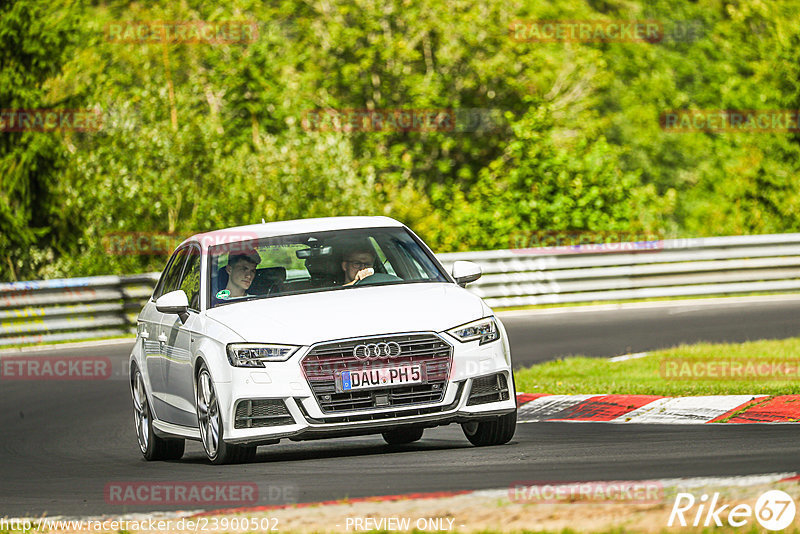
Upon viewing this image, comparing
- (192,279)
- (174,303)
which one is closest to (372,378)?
(174,303)

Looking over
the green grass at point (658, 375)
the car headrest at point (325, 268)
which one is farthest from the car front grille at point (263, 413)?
the green grass at point (658, 375)

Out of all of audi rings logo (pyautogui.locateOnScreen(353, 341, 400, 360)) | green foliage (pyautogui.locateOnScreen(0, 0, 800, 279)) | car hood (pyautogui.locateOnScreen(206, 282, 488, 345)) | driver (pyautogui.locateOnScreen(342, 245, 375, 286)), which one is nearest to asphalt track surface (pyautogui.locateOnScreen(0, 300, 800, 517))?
audi rings logo (pyautogui.locateOnScreen(353, 341, 400, 360))

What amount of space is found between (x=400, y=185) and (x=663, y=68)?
22515 mm

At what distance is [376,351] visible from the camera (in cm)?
880

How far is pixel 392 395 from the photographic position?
8.91 m

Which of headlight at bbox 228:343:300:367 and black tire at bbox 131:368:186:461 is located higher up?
headlight at bbox 228:343:300:367

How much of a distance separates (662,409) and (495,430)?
2177 mm

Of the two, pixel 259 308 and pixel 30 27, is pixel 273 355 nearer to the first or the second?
pixel 259 308

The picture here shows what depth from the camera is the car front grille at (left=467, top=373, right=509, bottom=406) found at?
29.9ft

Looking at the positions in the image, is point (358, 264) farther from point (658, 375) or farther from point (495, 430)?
point (658, 375)

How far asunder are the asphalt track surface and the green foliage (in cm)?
1123

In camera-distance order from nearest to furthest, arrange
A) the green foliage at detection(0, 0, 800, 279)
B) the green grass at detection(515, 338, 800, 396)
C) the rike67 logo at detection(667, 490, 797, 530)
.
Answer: the rike67 logo at detection(667, 490, 797, 530)
the green grass at detection(515, 338, 800, 396)
the green foliage at detection(0, 0, 800, 279)

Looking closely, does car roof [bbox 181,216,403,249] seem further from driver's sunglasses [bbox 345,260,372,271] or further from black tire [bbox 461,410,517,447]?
black tire [bbox 461,410,517,447]

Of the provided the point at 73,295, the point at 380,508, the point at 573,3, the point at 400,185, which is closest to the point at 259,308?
the point at 380,508
